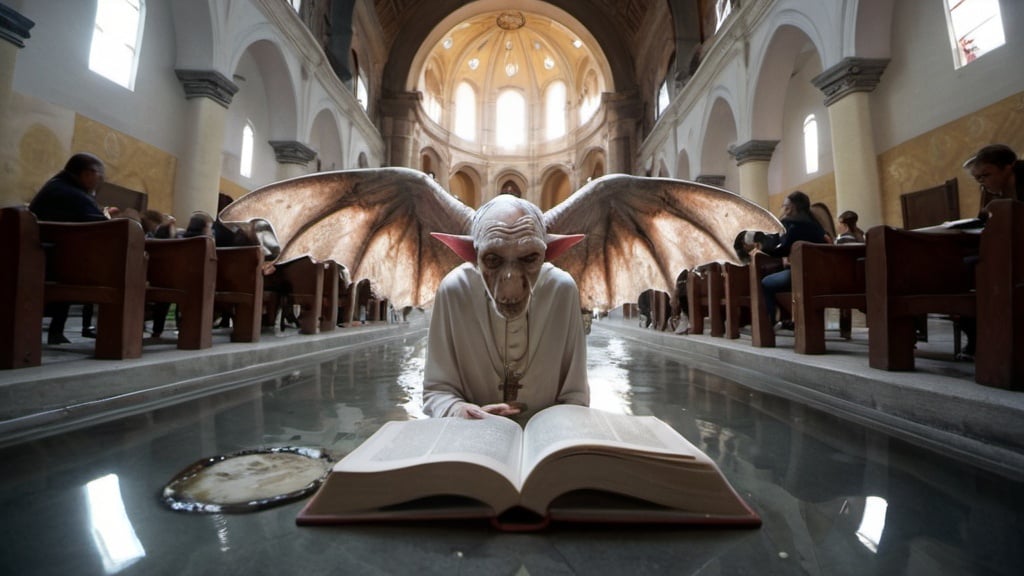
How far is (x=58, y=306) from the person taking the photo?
10.6 feet

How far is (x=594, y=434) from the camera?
3.34 ft

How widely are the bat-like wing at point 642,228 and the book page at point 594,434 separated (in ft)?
4.30

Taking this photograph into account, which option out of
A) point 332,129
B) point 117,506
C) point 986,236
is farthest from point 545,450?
point 332,129

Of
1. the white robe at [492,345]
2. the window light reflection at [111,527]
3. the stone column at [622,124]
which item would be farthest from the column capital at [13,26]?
the stone column at [622,124]

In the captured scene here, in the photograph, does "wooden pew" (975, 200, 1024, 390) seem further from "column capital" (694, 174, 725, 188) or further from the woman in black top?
"column capital" (694, 174, 725, 188)

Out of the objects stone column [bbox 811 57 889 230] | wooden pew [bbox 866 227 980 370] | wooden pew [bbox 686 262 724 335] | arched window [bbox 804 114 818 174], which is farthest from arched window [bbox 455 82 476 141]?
wooden pew [bbox 866 227 980 370]

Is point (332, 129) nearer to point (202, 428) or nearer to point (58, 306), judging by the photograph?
point (58, 306)

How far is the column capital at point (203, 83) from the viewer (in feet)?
24.8

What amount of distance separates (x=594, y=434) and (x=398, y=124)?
61.1 feet

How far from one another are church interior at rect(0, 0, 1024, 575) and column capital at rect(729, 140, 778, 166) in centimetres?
4

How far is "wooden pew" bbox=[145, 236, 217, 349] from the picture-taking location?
2.92m

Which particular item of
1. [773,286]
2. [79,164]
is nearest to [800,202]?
[773,286]

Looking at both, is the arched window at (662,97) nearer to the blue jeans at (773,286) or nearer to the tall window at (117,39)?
the blue jeans at (773,286)

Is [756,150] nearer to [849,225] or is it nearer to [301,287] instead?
[849,225]
